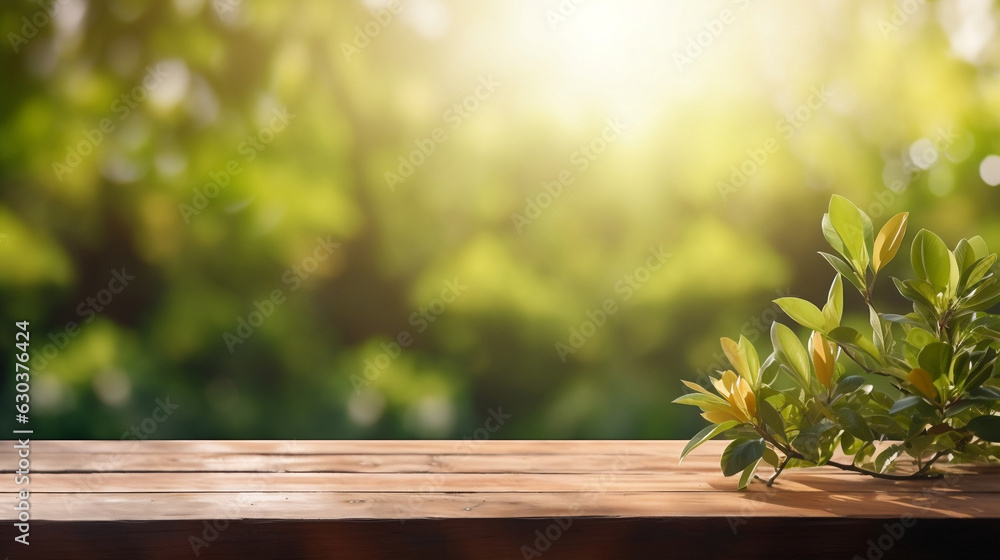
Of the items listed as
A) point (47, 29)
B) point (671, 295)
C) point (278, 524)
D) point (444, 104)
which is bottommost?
point (671, 295)

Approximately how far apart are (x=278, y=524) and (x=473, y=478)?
1.05 feet

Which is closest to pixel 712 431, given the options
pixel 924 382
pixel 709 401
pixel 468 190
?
pixel 709 401

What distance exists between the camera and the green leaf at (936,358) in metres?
0.98

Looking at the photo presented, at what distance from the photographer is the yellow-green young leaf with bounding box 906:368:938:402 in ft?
3.26

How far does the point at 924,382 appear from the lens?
994mm

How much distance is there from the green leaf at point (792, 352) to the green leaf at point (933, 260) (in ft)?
0.61

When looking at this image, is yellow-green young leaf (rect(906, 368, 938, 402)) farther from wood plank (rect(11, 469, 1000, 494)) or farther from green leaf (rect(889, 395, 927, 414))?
wood plank (rect(11, 469, 1000, 494))

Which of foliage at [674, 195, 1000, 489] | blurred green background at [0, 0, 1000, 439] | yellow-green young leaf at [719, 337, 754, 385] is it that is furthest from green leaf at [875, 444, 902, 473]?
blurred green background at [0, 0, 1000, 439]

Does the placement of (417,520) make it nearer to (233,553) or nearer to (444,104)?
(233,553)

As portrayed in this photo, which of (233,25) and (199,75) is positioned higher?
(233,25)

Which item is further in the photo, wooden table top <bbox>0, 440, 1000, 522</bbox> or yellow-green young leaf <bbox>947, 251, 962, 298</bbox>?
yellow-green young leaf <bbox>947, 251, 962, 298</bbox>

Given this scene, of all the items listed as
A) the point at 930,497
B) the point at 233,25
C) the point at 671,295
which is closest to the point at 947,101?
the point at 671,295

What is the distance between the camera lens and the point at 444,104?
91.5 inches

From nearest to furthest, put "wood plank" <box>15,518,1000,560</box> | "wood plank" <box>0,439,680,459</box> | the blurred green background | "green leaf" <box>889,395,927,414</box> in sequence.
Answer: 1. "wood plank" <box>15,518,1000,560</box>
2. "green leaf" <box>889,395,927,414</box>
3. "wood plank" <box>0,439,680,459</box>
4. the blurred green background
